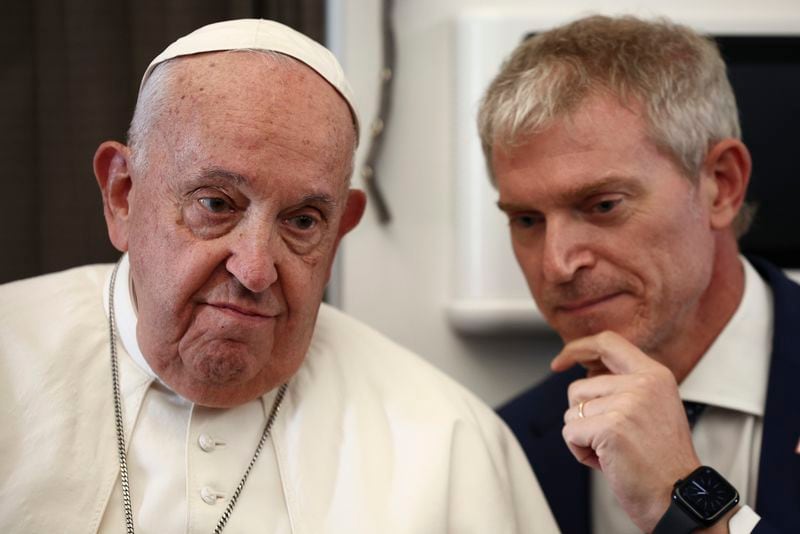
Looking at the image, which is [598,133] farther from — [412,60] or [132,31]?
[132,31]

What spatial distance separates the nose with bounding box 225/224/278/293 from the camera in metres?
1.46

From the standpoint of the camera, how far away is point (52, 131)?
88.5 inches

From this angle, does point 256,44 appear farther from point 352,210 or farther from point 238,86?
point 352,210

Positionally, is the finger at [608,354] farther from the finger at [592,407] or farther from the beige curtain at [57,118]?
the beige curtain at [57,118]

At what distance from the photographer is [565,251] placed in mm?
1926

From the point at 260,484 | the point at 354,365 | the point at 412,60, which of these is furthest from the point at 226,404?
the point at 412,60

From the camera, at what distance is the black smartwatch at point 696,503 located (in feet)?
5.58

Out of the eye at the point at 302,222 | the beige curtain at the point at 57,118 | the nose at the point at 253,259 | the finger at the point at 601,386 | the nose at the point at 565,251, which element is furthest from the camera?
the beige curtain at the point at 57,118

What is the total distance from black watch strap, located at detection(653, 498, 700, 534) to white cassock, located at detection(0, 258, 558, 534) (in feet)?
0.76

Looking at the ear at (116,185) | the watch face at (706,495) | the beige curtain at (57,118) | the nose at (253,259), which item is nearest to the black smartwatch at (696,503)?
the watch face at (706,495)

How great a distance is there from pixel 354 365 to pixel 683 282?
27.5 inches

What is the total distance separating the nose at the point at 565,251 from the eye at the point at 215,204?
71cm

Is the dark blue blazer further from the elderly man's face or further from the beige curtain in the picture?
the beige curtain

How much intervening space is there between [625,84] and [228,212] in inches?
35.2
